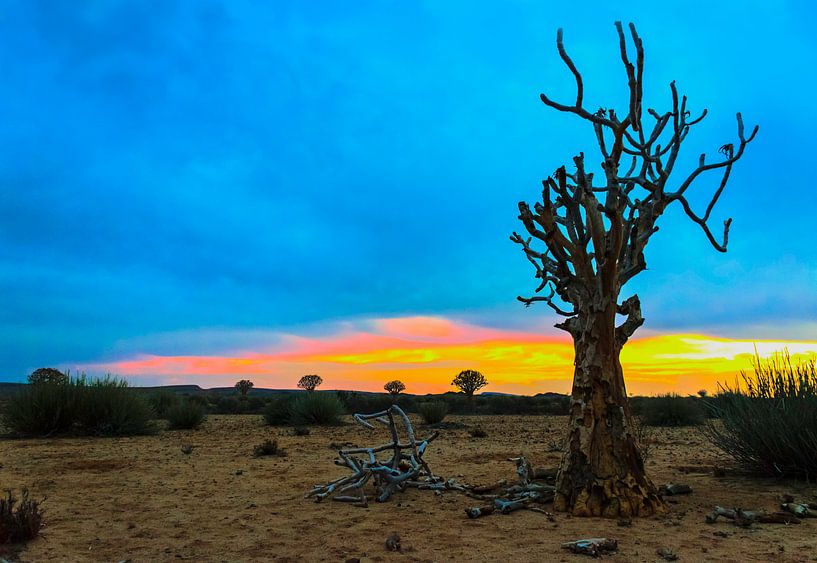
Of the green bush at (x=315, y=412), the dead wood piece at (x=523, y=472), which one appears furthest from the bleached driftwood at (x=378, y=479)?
the green bush at (x=315, y=412)

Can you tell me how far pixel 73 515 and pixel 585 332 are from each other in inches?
242

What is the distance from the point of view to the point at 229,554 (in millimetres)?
5570

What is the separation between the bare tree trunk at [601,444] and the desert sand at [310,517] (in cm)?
26

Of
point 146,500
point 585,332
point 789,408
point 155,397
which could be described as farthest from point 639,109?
point 155,397

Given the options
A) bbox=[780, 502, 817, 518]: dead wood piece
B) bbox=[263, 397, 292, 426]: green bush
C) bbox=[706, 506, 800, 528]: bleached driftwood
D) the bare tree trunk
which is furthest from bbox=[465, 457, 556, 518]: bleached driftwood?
bbox=[263, 397, 292, 426]: green bush

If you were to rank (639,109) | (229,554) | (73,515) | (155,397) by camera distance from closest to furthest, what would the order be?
(229,554) < (639,109) < (73,515) < (155,397)

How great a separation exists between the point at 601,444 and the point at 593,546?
144 cm

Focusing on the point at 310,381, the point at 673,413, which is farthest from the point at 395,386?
the point at 673,413

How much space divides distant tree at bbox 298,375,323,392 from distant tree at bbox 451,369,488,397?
36.8 ft

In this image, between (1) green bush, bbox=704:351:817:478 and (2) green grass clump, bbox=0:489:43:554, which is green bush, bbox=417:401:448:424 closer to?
(1) green bush, bbox=704:351:817:478

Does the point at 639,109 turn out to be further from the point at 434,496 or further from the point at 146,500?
the point at 146,500

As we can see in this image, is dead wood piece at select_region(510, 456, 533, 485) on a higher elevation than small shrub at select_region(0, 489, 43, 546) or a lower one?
higher

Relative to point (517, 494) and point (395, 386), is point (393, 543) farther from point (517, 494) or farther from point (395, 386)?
point (395, 386)

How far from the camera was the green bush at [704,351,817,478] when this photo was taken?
7754 mm
